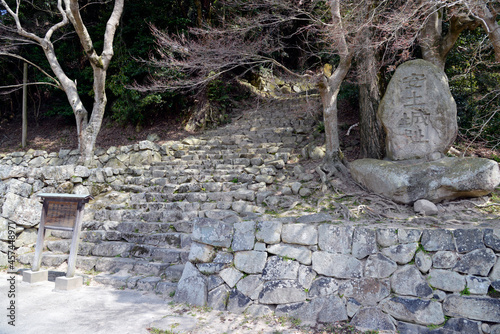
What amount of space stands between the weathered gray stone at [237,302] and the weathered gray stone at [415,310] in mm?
1541

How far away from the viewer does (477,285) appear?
3.42m

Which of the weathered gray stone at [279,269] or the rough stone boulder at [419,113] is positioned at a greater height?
the rough stone boulder at [419,113]

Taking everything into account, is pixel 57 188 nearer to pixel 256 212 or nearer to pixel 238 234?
pixel 256 212

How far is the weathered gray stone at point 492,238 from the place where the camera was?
3473 mm

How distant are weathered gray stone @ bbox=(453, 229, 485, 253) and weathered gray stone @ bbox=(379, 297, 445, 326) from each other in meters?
0.66

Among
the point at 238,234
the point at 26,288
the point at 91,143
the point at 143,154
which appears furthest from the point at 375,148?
the point at 91,143

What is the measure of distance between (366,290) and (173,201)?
14.5 feet

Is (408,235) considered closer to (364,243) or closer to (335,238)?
(364,243)

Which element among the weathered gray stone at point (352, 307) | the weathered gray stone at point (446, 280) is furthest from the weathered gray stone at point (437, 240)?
the weathered gray stone at point (352, 307)

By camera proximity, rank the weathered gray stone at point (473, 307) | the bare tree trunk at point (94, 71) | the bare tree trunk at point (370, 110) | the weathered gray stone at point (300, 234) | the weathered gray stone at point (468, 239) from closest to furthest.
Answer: the weathered gray stone at point (473, 307), the weathered gray stone at point (468, 239), the weathered gray stone at point (300, 234), the bare tree trunk at point (370, 110), the bare tree trunk at point (94, 71)

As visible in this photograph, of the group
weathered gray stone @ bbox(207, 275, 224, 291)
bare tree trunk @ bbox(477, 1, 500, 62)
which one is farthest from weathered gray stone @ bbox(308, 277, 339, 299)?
bare tree trunk @ bbox(477, 1, 500, 62)

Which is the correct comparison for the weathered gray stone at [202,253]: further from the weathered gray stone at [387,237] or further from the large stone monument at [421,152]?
the large stone monument at [421,152]

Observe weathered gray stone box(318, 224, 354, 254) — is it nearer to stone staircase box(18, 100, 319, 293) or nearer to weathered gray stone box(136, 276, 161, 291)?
stone staircase box(18, 100, 319, 293)

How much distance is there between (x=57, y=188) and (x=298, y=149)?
591cm
